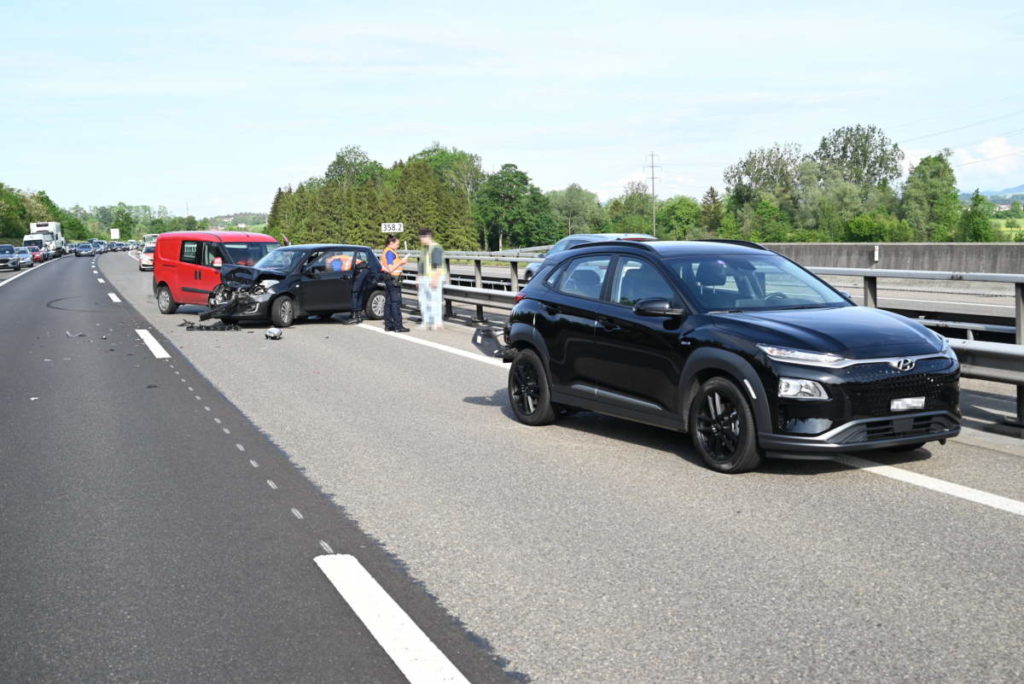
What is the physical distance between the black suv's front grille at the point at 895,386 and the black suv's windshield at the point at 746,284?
1.09 m

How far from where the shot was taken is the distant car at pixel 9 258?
6531cm

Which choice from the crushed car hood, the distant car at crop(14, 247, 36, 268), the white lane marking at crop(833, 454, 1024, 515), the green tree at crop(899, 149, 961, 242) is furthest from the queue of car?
the green tree at crop(899, 149, 961, 242)

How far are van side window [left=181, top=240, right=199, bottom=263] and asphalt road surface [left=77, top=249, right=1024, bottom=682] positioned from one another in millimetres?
13879

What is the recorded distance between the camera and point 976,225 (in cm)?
7344

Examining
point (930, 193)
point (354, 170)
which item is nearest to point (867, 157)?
point (930, 193)

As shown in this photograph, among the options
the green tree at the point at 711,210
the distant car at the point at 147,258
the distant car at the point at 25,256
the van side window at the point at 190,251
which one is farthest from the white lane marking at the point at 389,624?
the green tree at the point at 711,210

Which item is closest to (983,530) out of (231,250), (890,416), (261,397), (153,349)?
(890,416)

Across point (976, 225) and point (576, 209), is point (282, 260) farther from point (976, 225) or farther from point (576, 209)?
point (576, 209)

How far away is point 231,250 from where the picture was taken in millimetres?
22641

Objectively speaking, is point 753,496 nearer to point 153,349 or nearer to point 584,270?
point 584,270

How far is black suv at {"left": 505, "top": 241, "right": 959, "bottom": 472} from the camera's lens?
6.68 meters

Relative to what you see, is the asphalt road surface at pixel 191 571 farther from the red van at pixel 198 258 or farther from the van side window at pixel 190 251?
the van side window at pixel 190 251

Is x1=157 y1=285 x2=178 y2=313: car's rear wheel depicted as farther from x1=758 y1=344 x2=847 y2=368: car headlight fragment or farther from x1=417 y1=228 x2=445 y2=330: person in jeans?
x1=758 y1=344 x2=847 y2=368: car headlight fragment

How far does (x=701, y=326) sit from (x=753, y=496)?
4.51 feet
